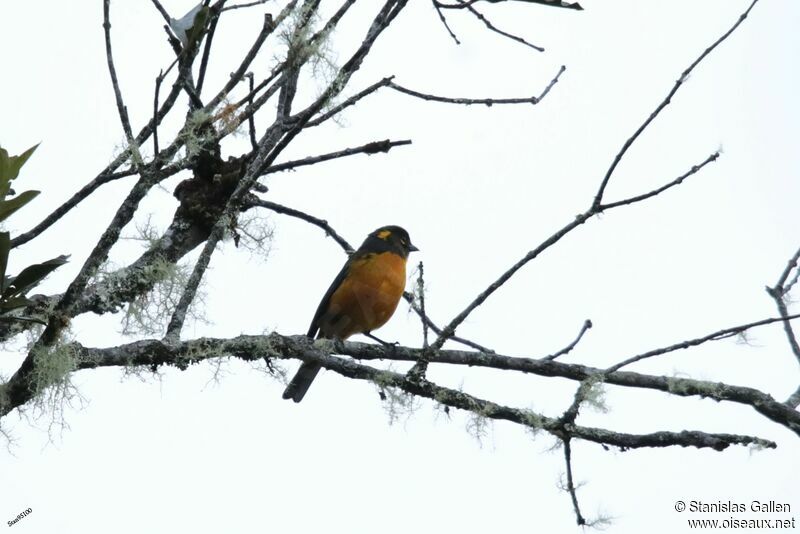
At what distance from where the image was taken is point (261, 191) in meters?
4.38

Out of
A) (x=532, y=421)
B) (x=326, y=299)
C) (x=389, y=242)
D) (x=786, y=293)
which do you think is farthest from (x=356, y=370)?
(x=389, y=242)

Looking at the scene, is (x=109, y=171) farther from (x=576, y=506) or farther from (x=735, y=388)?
(x=735, y=388)

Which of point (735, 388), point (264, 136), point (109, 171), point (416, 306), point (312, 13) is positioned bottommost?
point (735, 388)

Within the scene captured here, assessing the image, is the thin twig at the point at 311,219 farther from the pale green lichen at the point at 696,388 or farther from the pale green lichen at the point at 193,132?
the pale green lichen at the point at 696,388

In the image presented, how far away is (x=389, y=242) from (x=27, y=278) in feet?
12.2

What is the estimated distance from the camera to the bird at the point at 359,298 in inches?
236

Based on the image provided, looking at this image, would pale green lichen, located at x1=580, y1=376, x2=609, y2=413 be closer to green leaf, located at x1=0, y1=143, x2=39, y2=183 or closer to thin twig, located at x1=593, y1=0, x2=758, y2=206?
thin twig, located at x1=593, y1=0, x2=758, y2=206

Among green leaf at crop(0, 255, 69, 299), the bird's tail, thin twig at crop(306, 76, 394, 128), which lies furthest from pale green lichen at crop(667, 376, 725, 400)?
the bird's tail

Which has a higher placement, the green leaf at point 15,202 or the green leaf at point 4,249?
the green leaf at point 15,202

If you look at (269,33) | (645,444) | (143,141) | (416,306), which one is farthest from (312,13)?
(645,444)

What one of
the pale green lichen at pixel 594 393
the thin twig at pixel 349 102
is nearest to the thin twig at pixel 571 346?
the pale green lichen at pixel 594 393

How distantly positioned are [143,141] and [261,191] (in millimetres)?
907

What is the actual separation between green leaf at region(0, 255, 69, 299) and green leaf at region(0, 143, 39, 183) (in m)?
0.29

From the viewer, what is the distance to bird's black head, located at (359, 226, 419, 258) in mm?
6523
